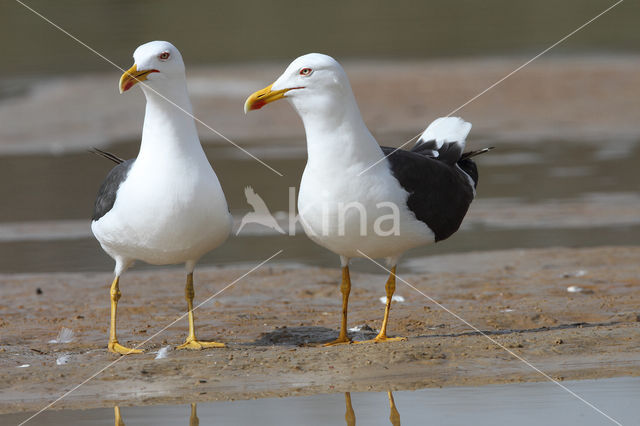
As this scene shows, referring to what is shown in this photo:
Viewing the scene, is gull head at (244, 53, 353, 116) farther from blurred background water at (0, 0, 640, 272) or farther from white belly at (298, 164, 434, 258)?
blurred background water at (0, 0, 640, 272)

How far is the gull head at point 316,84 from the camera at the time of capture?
6602 millimetres

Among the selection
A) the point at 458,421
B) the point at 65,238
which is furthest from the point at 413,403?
the point at 65,238

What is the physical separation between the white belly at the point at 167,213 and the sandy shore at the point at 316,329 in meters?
0.68

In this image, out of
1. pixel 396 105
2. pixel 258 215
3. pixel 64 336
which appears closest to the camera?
pixel 64 336

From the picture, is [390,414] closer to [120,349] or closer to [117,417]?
[117,417]

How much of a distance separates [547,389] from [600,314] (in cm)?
194

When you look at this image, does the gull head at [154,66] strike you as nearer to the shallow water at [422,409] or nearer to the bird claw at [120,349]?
the bird claw at [120,349]

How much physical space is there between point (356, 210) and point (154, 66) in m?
1.51

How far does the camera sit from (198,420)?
18.7 feet

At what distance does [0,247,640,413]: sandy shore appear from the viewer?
6242mm

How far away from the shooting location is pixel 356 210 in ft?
21.3

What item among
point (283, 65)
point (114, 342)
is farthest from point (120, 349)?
point (283, 65)

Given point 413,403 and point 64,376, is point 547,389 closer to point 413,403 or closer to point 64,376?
point 413,403

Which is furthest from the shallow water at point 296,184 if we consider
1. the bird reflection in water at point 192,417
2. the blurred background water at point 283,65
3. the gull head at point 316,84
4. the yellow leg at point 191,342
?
the bird reflection in water at point 192,417
